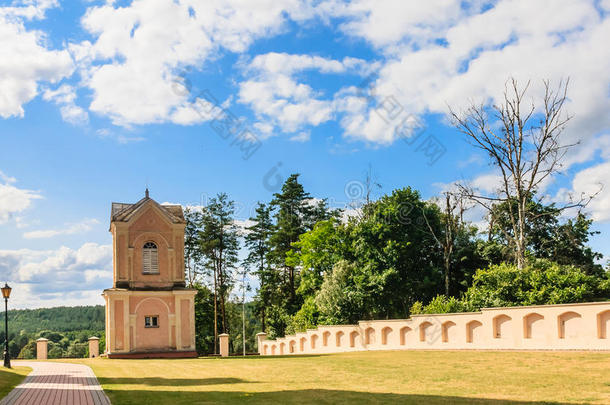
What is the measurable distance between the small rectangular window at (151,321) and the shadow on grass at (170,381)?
1949 centimetres

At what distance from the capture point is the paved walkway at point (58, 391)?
14619 millimetres

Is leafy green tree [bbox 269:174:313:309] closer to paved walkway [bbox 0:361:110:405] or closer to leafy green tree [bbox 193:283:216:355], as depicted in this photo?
leafy green tree [bbox 193:283:216:355]

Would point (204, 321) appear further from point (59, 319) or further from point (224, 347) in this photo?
point (59, 319)

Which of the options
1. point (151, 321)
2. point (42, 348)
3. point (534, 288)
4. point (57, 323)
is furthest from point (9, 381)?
point (57, 323)

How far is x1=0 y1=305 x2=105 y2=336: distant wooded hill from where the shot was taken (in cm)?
16675

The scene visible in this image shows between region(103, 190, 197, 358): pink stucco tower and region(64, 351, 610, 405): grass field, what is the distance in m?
14.7

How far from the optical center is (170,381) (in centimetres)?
1906

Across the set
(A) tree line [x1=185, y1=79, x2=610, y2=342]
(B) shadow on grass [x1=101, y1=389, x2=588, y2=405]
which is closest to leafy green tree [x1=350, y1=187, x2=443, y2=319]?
(A) tree line [x1=185, y1=79, x2=610, y2=342]

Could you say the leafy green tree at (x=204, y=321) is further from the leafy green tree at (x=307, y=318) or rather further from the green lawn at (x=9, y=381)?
the green lawn at (x=9, y=381)

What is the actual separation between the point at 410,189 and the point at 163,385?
31372mm

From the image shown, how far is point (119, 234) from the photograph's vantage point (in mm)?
39625

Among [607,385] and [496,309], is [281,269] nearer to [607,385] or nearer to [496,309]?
[496,309]

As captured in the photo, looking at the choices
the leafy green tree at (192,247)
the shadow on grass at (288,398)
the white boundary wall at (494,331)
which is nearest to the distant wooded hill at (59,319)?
the leafy green tree at (192,247)

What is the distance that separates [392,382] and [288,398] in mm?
4140
